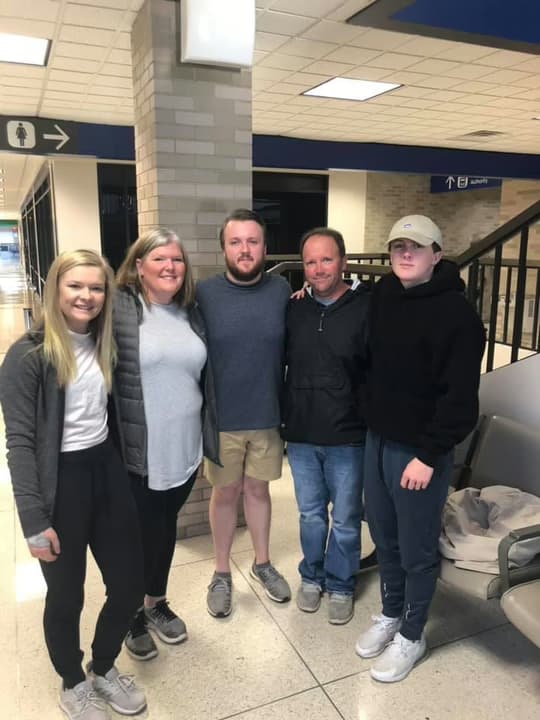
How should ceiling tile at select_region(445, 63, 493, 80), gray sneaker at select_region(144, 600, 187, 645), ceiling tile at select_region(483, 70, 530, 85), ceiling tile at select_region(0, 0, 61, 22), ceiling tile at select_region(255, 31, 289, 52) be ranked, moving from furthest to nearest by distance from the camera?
ceiling tile at select_region(483, 70, 530, 85), ceiling tile at select_region(445, 63, 493, 80), ceiling tile at select_region(255, 31, 289, 52), ceiling tile at select_region(0, 0, 61, 22), gray sneaker at select_region(144, 600, 187, 645)

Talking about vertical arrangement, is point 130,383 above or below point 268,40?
below

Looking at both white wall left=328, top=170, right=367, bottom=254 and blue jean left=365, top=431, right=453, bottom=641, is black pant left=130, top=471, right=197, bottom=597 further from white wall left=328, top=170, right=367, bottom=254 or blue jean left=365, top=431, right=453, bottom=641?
white wall left=328, top=170, right=367, bottom=254

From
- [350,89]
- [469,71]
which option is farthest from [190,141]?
[350,89]

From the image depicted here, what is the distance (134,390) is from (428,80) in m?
4.48

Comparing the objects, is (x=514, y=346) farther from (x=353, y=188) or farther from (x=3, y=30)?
(x=353, y=188)

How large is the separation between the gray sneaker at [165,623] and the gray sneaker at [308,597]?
498mm

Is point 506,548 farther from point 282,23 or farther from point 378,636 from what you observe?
point 282,23

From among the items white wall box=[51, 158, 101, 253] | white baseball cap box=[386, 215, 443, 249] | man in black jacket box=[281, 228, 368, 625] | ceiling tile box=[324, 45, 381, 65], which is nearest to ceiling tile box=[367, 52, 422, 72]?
ceiling tile box=[324, 45, 381, 65]

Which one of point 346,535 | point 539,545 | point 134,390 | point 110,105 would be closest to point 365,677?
point 346,535

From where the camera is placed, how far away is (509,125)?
7176 millimetres

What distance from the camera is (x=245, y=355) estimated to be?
2.16m

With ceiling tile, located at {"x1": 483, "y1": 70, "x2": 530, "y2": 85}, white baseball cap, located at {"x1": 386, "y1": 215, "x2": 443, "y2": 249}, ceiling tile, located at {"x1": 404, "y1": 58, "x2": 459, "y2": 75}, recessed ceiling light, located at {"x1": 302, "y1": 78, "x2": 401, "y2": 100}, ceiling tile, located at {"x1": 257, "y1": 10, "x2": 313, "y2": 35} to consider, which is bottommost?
white baseball cap, located at {"x1": 386, "y1": 215, "x2": 443, "y2": 249}

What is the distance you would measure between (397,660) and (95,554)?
1.12m

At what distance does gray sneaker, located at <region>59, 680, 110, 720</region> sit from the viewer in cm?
179
